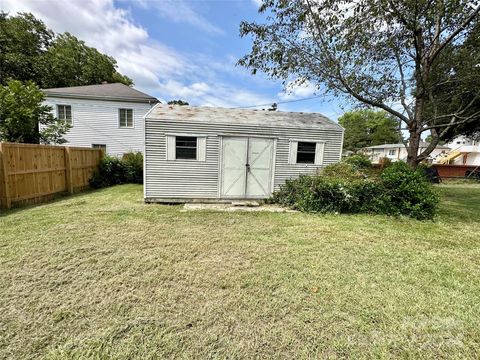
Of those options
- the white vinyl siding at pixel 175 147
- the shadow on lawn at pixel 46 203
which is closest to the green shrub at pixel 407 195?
the white vinyl siding at pixel 175 147

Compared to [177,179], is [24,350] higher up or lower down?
lower down

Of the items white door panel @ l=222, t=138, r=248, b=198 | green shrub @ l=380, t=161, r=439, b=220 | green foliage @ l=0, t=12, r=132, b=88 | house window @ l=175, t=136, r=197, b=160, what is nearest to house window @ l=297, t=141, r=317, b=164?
white door panel @ l=222, t=138, r=248, b=198

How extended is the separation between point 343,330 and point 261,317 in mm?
767

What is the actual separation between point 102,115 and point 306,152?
1273 cm

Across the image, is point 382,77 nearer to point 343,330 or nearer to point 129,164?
point 343,330

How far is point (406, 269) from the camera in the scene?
3.45m

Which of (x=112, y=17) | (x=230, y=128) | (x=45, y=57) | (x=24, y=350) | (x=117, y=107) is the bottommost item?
(x=24, y=350)

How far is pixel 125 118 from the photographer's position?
14.6 metres

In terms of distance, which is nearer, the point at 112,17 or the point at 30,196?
the point at 30,196

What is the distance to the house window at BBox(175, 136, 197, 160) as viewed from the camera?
725cm

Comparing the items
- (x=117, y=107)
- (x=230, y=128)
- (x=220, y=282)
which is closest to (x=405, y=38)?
(x=230, y=128)

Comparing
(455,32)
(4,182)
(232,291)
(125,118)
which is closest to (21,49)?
(125,118)

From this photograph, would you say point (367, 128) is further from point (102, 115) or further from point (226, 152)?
point (226, 152)

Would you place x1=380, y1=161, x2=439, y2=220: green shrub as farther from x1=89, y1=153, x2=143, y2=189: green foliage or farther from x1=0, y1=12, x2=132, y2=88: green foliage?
x1=0, y1=12, x2=132, y2=88: green foliage
